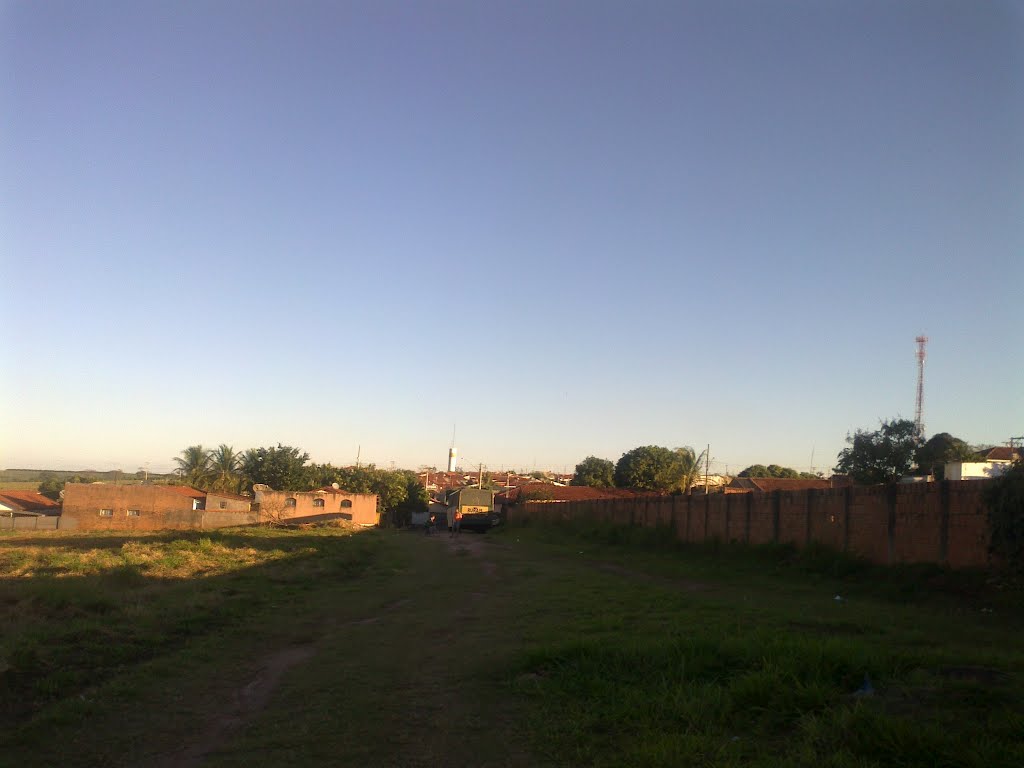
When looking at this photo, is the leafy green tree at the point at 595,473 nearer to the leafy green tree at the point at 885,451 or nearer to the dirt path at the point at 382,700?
the leafy green tree at the point at 885,451

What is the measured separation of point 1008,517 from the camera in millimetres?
12125

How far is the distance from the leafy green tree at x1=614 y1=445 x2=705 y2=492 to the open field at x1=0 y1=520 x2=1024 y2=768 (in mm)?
53005

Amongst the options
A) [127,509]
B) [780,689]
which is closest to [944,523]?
[780,689]

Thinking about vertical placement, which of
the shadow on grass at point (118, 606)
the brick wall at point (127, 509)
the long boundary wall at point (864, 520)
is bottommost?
the brick wall at point (127, 509)

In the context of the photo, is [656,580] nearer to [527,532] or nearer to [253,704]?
[253,704]

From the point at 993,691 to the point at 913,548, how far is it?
35.9 feet

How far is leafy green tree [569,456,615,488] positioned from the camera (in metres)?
87.3

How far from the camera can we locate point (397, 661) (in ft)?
29.4

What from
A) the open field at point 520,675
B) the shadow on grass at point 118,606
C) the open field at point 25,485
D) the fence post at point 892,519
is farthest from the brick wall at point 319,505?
the fence post at point 892,519

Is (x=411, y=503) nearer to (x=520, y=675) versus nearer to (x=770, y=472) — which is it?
(x=770, y=472)

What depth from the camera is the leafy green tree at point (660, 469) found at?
222 ft

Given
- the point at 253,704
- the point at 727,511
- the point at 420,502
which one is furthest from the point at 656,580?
the point at 420,502

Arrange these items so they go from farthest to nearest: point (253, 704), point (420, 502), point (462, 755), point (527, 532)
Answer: point (420, 502)
point (527, 532)
point (253, 704)
point (462, 755)

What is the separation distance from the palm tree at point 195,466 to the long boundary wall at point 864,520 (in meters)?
60.4
